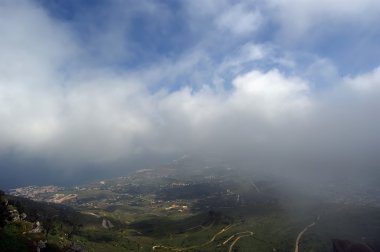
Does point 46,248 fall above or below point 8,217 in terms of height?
below

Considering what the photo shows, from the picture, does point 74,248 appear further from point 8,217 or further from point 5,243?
point 5,243

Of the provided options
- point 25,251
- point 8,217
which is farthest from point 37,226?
point 25,251

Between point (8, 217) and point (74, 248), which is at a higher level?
point (8, 217)

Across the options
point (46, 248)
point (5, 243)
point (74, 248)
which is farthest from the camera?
point (74, 248)

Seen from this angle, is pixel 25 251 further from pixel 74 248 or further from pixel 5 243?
pixel 74 248

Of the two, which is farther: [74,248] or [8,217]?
[74,248]

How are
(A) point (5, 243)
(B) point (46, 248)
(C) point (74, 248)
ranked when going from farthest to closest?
1. (C) point (74, 248)
2. (B) point (46, 248)
3. (A) point (5, 243)

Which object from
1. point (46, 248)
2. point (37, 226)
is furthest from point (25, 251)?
point (37, 226)

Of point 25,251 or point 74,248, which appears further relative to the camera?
point 74,248
